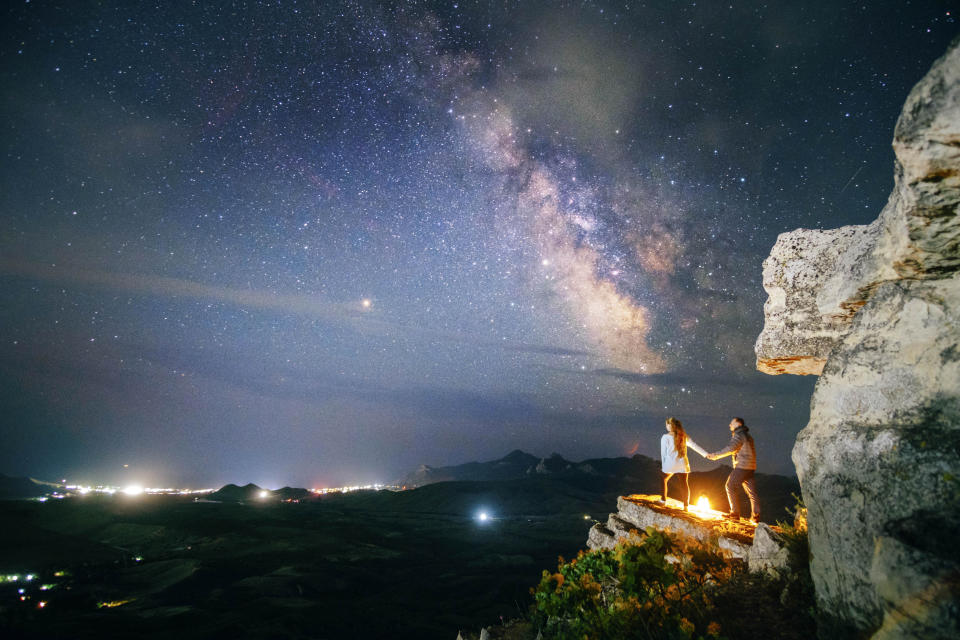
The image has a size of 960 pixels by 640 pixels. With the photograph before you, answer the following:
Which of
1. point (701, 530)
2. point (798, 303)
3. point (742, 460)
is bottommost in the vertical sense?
point (701, 530)

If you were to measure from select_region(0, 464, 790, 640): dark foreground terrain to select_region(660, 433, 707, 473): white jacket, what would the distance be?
5.88m

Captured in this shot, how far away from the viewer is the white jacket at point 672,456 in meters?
11.0

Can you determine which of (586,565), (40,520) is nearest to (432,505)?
(40,520)

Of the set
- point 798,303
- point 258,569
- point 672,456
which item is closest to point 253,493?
point 258,569

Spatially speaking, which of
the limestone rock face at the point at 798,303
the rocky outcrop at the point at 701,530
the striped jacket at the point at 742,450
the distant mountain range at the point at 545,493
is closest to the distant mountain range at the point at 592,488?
the distant mountain range at the point at 545,493

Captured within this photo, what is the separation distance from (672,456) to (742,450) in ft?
6.51

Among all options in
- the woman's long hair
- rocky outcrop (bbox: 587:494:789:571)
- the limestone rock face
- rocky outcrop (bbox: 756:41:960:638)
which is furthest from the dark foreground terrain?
the limestone rock face

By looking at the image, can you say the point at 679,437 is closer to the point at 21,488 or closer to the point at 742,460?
the point at 742,460

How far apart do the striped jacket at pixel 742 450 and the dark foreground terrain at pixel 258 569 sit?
23.5ft

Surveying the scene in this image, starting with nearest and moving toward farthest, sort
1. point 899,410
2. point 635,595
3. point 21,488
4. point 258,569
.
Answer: point 899,410
point 635,595
point 258,569
point 21,488

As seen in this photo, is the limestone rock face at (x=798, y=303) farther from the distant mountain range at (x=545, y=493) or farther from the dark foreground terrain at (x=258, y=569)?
the distant mountain range at (x=545, y=493)

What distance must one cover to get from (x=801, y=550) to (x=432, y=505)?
70105 millimetres

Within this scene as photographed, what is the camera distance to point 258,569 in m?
26.0

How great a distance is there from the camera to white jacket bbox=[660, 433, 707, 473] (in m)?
11.0
